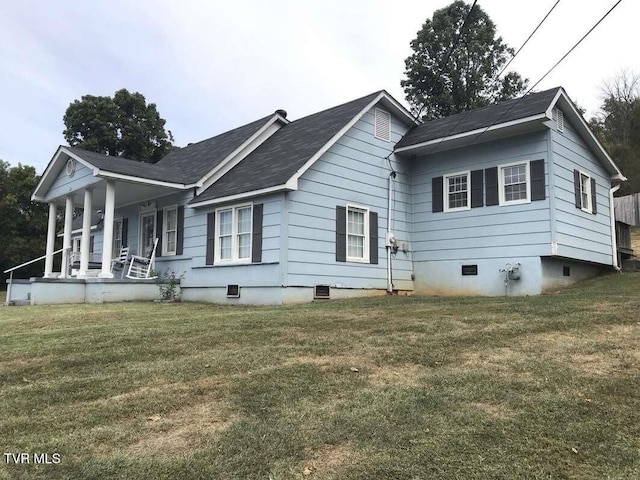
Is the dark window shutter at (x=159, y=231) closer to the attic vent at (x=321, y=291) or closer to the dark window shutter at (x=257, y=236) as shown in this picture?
the dark window shutter at (x=257, y=236)

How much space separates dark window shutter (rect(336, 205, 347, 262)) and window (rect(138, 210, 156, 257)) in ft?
20.6

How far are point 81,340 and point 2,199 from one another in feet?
87.2

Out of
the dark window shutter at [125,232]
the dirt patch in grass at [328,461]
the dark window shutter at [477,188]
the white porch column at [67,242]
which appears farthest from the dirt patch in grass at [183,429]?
the dark window shutter at [125,232]

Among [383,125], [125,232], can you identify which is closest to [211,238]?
[125,232]

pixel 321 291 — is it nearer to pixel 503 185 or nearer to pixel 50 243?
pixel 503 185

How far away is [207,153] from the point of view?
16766mm

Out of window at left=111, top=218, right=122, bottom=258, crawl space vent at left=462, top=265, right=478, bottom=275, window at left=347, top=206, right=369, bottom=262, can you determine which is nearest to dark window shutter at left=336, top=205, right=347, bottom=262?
window at left=347, top=206, right=369, bottom=262

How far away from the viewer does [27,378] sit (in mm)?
5062

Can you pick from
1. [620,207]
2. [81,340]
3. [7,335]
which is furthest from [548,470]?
[620,207]

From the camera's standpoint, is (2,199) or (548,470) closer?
(548,470)

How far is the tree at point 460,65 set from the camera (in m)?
31.0

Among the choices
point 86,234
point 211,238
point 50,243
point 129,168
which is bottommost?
point 211,238

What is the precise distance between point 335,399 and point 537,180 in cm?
980

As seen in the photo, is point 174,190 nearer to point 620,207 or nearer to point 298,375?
point 298,375
